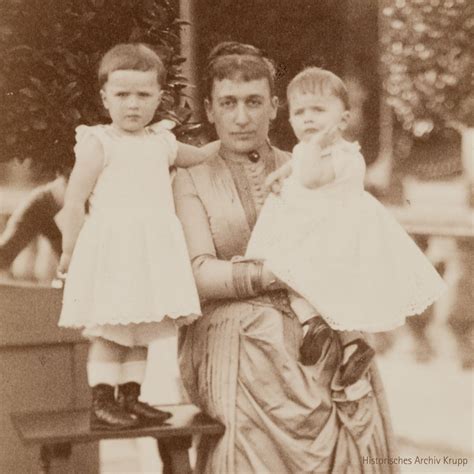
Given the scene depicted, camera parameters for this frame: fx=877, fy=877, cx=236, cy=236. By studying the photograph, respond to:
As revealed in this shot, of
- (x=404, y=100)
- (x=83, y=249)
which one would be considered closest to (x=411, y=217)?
(x=404, y=100)

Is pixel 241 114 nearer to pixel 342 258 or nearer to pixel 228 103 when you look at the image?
pixel 228 103

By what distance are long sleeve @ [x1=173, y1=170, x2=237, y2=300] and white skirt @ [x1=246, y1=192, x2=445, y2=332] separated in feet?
0.28

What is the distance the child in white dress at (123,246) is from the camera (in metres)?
1.86

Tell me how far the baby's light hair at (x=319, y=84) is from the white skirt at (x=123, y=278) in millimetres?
454

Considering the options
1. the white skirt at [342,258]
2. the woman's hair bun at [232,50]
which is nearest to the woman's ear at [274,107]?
the woman's hair bun at [232,50]

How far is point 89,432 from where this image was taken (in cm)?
182

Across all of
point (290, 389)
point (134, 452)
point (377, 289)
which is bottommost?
point (134, 452)

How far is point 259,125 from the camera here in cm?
207

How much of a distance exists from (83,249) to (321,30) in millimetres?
832

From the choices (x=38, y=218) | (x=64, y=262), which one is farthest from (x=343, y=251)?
(x=38, y=218)

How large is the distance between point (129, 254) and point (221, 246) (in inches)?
10.3

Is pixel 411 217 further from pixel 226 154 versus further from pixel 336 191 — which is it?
pixel 226 154

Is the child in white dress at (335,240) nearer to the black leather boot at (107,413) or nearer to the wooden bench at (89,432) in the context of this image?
the wooden bench at (89,432)

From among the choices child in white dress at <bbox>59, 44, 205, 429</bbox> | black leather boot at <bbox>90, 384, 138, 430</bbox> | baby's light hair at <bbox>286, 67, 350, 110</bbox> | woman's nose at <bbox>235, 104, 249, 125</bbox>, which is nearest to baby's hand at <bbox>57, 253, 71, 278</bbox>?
child in white dress at <bbox>59, 44, 205, 429</bbox>
